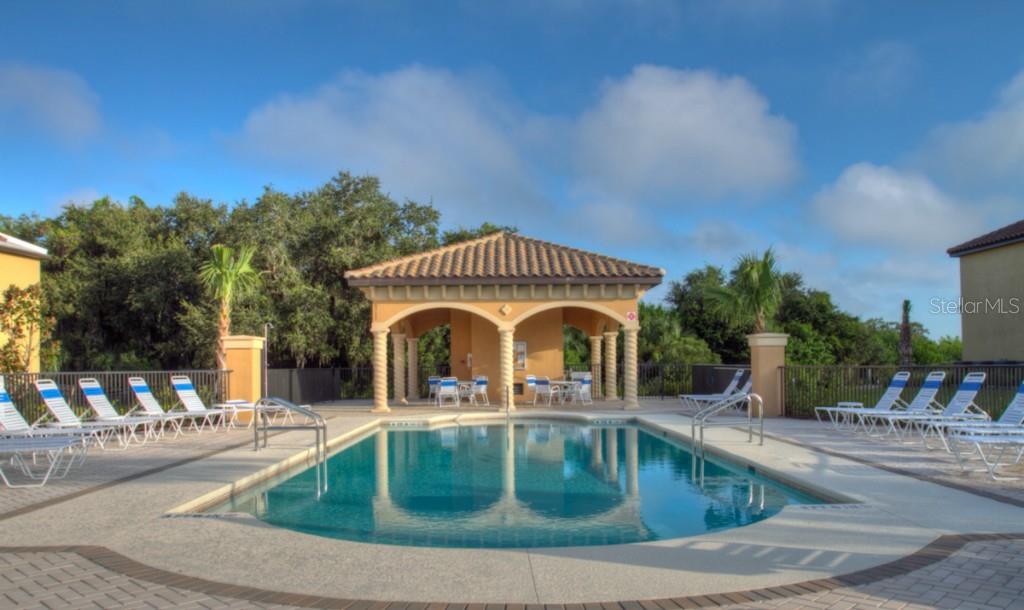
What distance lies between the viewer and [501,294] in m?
20.5

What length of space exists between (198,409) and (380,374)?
20.8ft

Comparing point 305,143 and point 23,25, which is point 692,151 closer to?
point 305,143

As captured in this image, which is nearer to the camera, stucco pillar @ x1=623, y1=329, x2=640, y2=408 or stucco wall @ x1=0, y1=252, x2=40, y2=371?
stucco wall @ x1=0, y1=252, x2=40, y2=371

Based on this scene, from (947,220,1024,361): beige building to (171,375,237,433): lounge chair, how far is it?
79.4ft

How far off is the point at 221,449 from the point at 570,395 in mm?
13337

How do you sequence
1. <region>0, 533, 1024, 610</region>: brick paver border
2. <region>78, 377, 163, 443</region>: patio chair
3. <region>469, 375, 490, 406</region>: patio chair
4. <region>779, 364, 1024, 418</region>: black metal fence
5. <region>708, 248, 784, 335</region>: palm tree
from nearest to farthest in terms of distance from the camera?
<region>0, 533, 1024, 610</region>: brick paver border < <region>78, 377, 163, 443</region>: patio chair < <region>779, 364, 1024, 418</region>: black metal fence < <region>708, 248, 784, 335</region>: palm tree < <region>469, 375, 490, 406</region>: patio chair

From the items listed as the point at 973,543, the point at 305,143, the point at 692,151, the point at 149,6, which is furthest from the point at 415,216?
the point at 973,543

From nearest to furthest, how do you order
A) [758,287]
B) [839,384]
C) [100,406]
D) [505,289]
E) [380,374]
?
[100,406] → [839,384] → [758,287] → [380,374] → [505,289]

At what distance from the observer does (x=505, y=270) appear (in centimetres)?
2059

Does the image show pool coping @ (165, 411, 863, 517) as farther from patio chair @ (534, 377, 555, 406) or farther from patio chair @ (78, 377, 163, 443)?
patio chair @ (78, 377, 163, 443)

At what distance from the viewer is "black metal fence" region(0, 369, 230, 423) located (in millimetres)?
14820

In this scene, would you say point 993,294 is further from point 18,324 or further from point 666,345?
point 18,324

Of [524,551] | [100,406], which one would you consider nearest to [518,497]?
[524,551]

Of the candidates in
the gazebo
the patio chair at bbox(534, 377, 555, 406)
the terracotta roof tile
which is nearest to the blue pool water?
the gazebo
